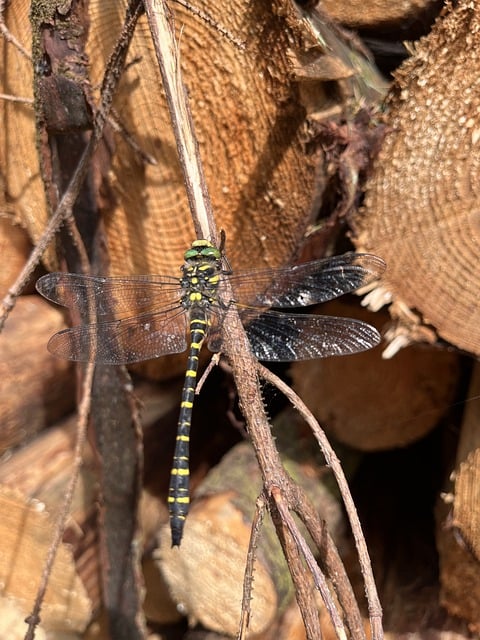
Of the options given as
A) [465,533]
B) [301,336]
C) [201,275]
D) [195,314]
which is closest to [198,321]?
[195,314]

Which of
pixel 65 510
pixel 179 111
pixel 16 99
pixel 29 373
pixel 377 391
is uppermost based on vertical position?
pixel 16 99

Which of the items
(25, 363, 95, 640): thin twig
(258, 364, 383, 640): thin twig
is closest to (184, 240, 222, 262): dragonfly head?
(258, 364, 383, 640): thin twig

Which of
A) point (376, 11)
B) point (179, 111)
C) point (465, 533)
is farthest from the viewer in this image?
point (376, 11)

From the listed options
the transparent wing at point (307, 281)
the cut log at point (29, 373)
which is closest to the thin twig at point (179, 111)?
the transparent wing at point (307, 281)

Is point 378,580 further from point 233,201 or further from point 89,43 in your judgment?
point 89,43

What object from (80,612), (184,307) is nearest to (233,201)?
(184,307)

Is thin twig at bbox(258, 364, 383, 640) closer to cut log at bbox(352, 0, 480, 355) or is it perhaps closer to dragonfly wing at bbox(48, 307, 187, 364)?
cut log at bbox(352, 0, 480, 355)

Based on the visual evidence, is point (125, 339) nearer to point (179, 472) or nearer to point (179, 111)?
point (179, 472)

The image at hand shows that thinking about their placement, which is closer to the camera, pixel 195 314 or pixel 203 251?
pixel 203 251
